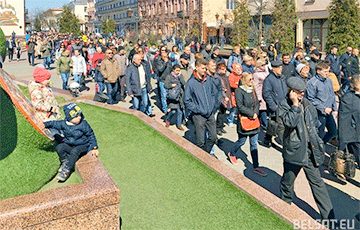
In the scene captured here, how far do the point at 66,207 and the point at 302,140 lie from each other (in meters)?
3.00

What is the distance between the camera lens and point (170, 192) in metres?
5.59

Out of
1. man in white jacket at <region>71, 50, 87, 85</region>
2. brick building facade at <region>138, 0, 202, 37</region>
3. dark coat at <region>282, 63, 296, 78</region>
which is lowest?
dark coat at <region>282, 63, 296, 78</region>

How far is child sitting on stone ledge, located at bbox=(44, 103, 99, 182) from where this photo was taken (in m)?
5.03

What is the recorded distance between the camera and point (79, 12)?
141500mm

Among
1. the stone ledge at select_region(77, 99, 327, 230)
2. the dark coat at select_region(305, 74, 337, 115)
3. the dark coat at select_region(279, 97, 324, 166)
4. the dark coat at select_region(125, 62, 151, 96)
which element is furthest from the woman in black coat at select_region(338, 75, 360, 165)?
the dark coat at select_region(125, 62, 151, 96)

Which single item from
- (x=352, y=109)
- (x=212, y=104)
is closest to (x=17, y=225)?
(x=212, y=104)

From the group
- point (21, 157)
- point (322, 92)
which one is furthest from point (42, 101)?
point (322, 92)

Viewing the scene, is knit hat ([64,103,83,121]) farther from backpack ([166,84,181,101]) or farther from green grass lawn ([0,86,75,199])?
backpack ([166,84,181,101])

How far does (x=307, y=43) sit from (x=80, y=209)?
21123 millimetres

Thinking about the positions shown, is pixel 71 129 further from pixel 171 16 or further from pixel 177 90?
pixel 171 16

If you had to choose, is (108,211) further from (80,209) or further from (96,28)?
(96,28)

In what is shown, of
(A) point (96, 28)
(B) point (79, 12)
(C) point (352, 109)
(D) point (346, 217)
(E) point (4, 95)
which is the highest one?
(B) point (79, 12)

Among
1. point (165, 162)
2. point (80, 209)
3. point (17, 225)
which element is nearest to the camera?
point (17, 225)

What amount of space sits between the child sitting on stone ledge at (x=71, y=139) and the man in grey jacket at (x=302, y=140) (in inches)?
107
